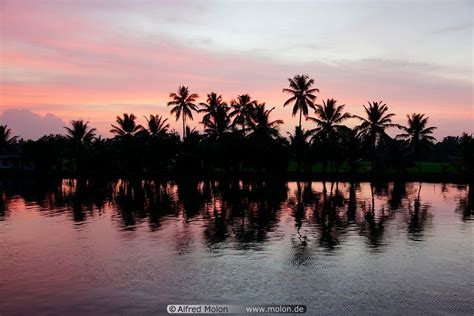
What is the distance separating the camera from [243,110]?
6662cm

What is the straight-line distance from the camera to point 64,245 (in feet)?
73.9

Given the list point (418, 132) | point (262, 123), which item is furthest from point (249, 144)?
point (418, 132)

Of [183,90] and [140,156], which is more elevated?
[183,90]

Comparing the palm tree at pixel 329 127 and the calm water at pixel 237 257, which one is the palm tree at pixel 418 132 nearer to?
the palm tree at pixel 329 127

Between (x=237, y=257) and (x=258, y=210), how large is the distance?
52.0ft

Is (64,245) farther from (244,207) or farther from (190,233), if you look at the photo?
(244,207)

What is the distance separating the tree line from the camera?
6581 cm

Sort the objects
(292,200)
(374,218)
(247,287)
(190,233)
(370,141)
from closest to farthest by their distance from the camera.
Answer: (247,287), (190,233), (374,218), (292,200), (370,141)

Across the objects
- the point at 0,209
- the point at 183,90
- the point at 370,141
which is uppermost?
the point at 183,90

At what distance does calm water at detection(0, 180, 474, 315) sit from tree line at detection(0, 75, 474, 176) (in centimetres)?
2843

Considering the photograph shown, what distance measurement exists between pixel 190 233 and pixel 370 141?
48.4 m

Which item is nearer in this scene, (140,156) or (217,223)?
(217,223)

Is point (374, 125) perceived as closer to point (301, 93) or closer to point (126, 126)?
point (301, 93)

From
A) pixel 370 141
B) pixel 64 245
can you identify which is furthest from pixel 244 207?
pixel 370 141
